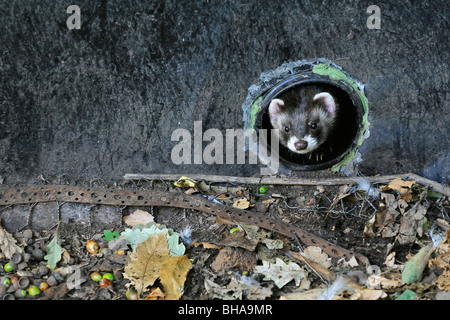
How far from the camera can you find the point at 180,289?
4234mm

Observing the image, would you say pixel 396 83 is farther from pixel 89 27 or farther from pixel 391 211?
pixel 89 27

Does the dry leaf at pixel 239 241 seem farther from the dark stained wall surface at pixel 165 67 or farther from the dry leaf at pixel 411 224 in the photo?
the dry leaf at pixel 411 224

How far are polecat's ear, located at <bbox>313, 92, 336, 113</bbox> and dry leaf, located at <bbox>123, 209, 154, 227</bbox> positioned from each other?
2.66 m

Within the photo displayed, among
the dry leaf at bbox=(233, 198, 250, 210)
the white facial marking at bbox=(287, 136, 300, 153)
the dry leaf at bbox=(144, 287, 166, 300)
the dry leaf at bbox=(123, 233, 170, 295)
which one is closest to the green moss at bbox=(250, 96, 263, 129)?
the dry leaf at bbox=(233, 198, 250, 210)

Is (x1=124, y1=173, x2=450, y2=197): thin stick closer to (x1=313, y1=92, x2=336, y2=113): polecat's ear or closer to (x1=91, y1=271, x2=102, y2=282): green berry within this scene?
(x1=91, y1=271, x2=102, y2=282): green berry

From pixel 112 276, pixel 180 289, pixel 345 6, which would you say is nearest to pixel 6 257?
pixel 112 276

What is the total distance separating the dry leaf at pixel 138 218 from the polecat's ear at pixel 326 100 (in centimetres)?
266

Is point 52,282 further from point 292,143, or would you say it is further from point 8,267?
point 292,143

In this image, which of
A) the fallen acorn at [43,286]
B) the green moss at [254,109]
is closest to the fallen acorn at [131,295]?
the fallen acorn at [43,286]

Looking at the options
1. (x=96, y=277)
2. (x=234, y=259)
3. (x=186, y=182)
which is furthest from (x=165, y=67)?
(x=96, y=277)

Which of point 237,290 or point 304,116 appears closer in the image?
point 237,290

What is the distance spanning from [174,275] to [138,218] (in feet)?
3.15

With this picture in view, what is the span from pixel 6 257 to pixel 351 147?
3416mm

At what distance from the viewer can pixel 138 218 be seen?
5.15 meters
